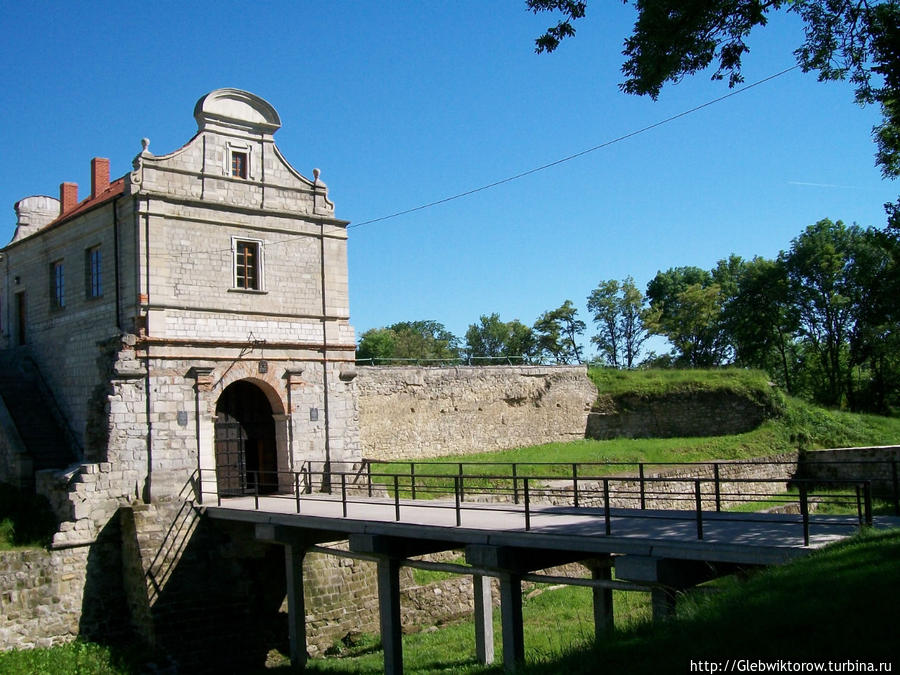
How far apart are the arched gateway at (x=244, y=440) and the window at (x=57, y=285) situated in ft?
16.7

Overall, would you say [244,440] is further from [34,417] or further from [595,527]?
[595,527]

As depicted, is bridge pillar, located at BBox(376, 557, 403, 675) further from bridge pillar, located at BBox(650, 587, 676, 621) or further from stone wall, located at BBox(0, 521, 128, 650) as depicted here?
stone wall, located at BBox(0, 521, 128, 650)

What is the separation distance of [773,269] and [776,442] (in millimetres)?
15285

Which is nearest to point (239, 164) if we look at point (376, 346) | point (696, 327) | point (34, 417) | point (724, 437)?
point (34, 417)

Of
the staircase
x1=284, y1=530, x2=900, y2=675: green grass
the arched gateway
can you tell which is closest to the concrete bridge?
x1=284, y1=530, x2=900, y2=675: green grass

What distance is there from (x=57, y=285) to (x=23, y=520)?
673cm

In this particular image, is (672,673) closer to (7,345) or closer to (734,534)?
(734,534)

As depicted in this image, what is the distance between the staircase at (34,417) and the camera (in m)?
18.9

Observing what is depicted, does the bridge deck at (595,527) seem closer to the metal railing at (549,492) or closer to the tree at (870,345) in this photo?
the metal railing at (549,492)

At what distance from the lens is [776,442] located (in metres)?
32.2

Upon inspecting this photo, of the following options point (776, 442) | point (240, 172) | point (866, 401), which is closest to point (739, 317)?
point (866, 401)

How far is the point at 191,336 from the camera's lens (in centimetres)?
1825

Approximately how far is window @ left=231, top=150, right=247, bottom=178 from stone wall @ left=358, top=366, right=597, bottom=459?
30.4 feet

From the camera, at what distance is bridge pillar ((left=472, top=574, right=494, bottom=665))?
48.5 ft
